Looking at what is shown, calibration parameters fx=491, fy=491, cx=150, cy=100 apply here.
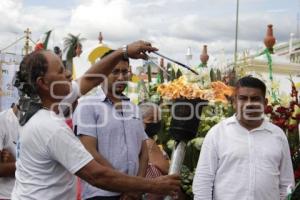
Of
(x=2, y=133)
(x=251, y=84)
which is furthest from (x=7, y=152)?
(x=251, y=84)

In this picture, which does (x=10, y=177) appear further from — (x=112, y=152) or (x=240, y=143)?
(x=240, y=143)

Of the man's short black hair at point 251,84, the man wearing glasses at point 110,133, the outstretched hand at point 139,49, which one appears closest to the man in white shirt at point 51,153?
the outstretched hand at point 139,49

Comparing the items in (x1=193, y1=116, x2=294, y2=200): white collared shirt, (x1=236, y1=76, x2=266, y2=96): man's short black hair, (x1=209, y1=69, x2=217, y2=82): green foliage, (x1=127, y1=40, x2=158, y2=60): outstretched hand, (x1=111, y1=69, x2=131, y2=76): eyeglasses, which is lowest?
(x1=193, y1=116, x2=294, y2=200): white collared shirt

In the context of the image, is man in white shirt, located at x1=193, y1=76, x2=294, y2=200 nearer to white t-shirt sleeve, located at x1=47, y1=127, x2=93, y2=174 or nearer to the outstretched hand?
the outstretched hand

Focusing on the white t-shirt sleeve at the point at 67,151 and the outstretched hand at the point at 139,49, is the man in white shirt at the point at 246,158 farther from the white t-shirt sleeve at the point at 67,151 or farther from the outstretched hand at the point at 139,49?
the white t-shirt sleeve at the point at 67,151

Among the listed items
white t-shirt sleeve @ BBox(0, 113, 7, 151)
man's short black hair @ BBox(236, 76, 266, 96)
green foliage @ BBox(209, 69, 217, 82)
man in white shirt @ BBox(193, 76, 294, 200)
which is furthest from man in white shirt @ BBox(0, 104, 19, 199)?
green foliage @ BBox(209, 69, 217, 82)

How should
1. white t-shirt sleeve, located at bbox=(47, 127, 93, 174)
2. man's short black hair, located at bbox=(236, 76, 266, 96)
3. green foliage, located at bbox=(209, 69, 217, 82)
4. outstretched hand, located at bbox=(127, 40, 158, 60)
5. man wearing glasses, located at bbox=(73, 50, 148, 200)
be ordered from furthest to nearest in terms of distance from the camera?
green foliage, located at bbox=(209, 69, 217, 82)
man's short black hair, located at bbox=(236, 76, 266, 96)
man wearing glasses, located at bbox=(73, 50, 148, 200)
outstretched hand, located at bbox=(127, 40, 158, 60)
white t-shirt sleeve, located at bbox=(47, 127, 93, 174)

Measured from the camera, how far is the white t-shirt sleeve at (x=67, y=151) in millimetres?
1955

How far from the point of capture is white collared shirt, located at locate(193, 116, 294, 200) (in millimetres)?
2881

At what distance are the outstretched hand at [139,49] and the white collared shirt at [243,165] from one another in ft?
2.53

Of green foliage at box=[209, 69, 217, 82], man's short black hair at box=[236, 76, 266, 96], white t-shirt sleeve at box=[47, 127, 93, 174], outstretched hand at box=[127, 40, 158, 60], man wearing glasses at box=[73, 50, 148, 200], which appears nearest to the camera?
white t-shirt sleeve at box=[47, 127, 93, 174]

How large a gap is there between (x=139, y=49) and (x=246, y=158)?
94 cm

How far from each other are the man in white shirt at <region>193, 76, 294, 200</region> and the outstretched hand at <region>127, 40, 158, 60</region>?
2.53 feet

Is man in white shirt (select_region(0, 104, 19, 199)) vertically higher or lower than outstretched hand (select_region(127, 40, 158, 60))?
lower
